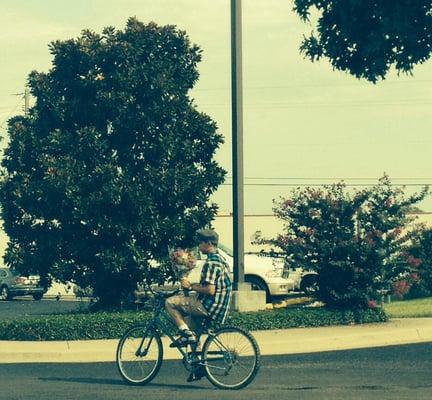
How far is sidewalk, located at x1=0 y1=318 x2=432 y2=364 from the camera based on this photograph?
1748cm

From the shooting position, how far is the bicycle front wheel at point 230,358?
42.5 feet

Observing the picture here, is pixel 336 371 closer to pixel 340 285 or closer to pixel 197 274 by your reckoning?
pixel 340 285

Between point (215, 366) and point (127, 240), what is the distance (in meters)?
8.80

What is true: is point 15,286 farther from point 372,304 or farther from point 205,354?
point 205,354

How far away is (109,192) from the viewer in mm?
21281

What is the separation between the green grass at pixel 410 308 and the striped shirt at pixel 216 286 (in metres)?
11.0

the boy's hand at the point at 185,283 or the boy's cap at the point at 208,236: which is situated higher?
the boy's cap at the point at 208,236

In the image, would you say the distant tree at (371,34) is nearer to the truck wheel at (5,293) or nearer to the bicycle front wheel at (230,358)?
the bicycle front wheel at (230,358)

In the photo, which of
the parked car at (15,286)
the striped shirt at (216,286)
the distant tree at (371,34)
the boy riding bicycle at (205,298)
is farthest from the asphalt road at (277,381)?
the parked car at (15,286)

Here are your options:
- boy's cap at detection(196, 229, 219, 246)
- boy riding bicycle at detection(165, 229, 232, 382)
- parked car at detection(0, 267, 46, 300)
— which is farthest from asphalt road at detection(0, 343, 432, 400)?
parked car at detection(0, 267, 46, 300)

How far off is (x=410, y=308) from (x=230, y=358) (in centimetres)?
1683

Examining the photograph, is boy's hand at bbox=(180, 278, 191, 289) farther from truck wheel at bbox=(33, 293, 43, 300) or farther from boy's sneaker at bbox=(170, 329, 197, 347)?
truck wheel at bbox=(33, 293, 43, 300)

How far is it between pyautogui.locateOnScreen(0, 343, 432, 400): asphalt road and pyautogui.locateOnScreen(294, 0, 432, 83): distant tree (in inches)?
161

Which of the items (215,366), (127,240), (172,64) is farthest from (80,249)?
(215,366)
